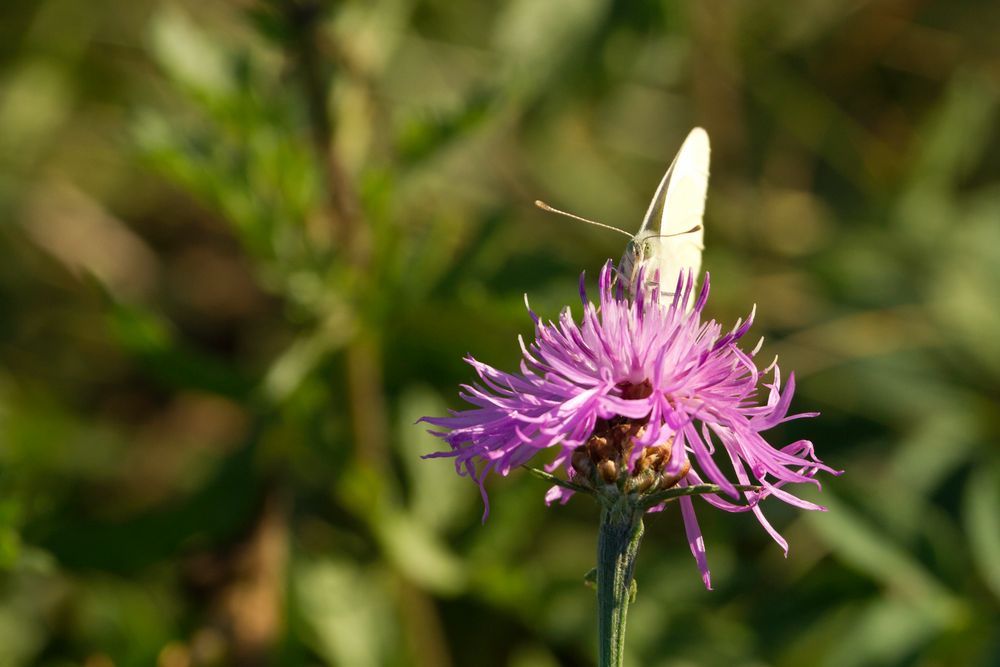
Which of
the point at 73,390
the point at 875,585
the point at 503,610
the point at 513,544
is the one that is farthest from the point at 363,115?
the point at 73,390

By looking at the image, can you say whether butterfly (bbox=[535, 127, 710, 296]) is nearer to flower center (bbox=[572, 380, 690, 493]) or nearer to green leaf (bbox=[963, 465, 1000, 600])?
flower center (bbox=[572, 380, 690, 493])

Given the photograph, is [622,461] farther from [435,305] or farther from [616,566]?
[435,305]

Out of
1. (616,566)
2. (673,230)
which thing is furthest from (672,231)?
(616,566)

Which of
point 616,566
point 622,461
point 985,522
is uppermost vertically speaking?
point 622,461

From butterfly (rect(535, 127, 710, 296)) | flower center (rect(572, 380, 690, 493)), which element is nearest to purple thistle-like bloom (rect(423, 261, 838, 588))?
flower center (rect(572, 380, 690, 493))

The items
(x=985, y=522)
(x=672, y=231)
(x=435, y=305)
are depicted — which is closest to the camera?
(x=672, y=231)

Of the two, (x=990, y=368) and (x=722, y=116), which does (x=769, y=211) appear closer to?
(x=722, y=116)
